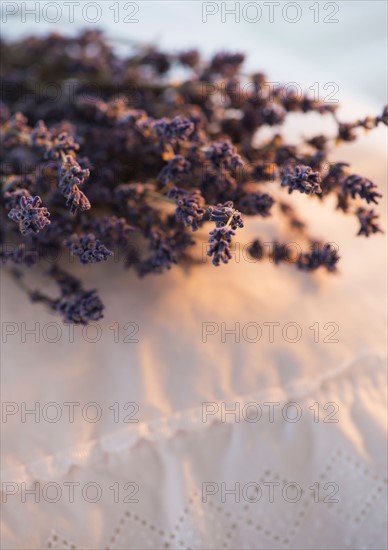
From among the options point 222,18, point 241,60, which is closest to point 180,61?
point 241,60

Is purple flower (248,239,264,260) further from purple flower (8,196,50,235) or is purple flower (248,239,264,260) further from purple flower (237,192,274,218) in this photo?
purple flower (8,196,50,235)

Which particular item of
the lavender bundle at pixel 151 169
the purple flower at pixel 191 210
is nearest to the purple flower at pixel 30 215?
the lavender bundle at pixel 151 169

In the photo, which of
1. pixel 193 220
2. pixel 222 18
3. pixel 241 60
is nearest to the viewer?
pixel 193 220

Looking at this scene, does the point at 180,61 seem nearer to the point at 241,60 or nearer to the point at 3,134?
the point at 241,60

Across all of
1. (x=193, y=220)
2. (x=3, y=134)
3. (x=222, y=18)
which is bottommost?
(x=193, y=220)

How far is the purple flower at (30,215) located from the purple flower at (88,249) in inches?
1.9

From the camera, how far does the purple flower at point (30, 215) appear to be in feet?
1.42

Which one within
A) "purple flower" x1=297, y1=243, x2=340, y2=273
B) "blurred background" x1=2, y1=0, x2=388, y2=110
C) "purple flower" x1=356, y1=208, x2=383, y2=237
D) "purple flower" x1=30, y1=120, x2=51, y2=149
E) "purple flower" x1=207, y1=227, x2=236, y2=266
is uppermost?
"blurred background" x1=2, y1=0, x2=388, y2=110

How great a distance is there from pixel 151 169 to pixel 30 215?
0.67 ft

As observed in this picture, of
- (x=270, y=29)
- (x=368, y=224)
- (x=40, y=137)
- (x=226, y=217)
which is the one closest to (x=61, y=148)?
(x=40, y=137)

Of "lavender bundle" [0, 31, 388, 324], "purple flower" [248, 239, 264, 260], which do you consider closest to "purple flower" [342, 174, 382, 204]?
"lavender bundle" [0, 31, 388, 324]

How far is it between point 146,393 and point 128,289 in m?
0.11

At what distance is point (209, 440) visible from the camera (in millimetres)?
576

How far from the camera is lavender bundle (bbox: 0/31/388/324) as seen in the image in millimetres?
490
